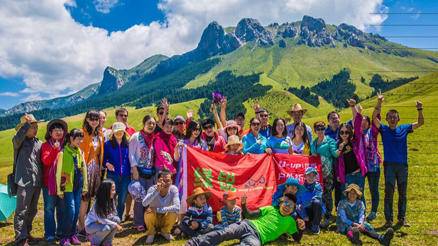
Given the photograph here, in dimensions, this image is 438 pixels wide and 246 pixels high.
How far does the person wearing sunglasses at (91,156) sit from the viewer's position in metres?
10.4

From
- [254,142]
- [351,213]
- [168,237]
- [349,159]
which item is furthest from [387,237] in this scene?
[168,237]

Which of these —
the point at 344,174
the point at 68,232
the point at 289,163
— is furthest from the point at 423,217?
the point at 68,232

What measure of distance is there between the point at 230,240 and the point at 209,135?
393 centimetres

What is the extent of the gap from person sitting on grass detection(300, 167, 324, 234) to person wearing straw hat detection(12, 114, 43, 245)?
7507mm

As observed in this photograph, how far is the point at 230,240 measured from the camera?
969 centimetres

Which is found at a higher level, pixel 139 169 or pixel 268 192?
pixel 139 169

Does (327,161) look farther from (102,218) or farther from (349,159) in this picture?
(102,218)

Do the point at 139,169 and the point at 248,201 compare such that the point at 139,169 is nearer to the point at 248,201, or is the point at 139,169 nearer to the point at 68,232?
the point at 68,232

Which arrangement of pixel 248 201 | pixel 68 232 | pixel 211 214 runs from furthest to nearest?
pixel 248 201
pixel 211 214
pixel 68 232

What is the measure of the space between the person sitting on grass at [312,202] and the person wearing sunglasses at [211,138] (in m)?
2.97

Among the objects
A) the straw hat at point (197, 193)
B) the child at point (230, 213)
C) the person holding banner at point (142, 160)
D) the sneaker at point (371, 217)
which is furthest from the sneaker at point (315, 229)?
the person holding banner at point (142, 160)

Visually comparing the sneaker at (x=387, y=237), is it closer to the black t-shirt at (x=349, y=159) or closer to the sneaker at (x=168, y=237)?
the black t-shirt at (x=349, y=159)

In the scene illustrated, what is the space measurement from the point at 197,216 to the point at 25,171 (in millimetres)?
4703

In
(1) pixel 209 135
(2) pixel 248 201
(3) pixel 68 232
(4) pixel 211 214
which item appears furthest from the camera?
(1) pixel 209 135
